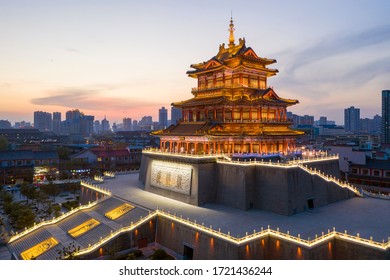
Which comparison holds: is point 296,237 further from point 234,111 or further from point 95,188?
point 95,188

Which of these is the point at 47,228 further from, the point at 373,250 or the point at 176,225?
the point at 373,250

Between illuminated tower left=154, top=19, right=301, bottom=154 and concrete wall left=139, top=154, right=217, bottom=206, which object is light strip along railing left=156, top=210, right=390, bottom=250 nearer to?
concrete wall left=139, top=154, right=217, bottom=206

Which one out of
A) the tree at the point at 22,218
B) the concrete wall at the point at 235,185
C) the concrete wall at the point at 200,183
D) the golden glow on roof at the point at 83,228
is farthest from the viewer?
the tree at the point at 22,218

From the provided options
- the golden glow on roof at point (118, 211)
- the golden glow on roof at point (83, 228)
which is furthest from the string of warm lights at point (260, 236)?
the golden glow on roof at point (118, 211)

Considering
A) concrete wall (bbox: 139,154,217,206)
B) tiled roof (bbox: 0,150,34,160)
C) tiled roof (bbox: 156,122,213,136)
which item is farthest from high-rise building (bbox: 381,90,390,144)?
tiled roof (bbox: 0,150,34,160)

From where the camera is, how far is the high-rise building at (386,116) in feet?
382

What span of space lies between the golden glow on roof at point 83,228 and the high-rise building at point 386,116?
12078cm

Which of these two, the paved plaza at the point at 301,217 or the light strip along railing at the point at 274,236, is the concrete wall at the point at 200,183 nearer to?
the paved plaza at the point at 301,217

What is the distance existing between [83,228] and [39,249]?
3.71 metres

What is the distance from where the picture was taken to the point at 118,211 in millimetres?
28891

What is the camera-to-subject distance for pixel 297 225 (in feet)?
76.8

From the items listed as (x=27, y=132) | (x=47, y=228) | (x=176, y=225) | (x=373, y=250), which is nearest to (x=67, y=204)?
(x=47, y=228)

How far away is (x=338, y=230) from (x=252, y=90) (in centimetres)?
1856

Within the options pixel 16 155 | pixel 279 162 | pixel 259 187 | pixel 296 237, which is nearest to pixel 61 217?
pixel 259 187
